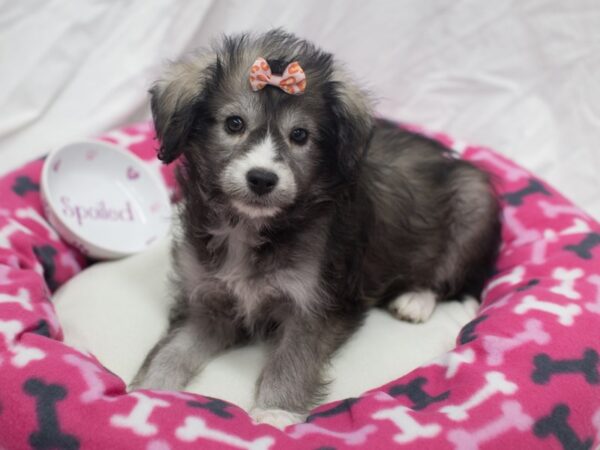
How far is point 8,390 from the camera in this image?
299 cm

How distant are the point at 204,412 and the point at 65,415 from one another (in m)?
0.56

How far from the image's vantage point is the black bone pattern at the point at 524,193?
4.94 meters

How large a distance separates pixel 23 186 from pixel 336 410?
8.84ft

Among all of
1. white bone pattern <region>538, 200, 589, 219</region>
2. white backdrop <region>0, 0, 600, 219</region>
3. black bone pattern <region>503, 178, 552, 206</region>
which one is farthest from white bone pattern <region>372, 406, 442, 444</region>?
white backdrop <region>0, 0, 600, 219</region>

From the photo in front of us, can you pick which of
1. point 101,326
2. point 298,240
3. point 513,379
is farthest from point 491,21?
point 101,326

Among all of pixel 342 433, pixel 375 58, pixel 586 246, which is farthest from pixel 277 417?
pixel 375 58

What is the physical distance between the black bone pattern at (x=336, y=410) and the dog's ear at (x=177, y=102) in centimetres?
139

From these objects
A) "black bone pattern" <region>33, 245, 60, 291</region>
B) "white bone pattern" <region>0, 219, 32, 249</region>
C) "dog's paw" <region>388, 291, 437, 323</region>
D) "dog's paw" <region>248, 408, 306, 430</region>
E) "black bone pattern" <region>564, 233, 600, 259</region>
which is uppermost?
"black bone pattern" <region>564, 233, 600, 259</region>

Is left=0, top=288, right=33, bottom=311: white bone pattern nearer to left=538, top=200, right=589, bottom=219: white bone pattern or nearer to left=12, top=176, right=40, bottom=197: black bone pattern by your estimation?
left=12, top=176, right=40, bottom=197: black bone pattern

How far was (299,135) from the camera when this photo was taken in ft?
11.1

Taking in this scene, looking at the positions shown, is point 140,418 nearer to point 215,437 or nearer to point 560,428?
point 215,437

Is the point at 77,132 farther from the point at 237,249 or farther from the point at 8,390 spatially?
the point at 8,390

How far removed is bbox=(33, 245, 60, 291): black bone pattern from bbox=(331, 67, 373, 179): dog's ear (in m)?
2.06

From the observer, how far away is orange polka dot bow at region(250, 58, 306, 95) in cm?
318
